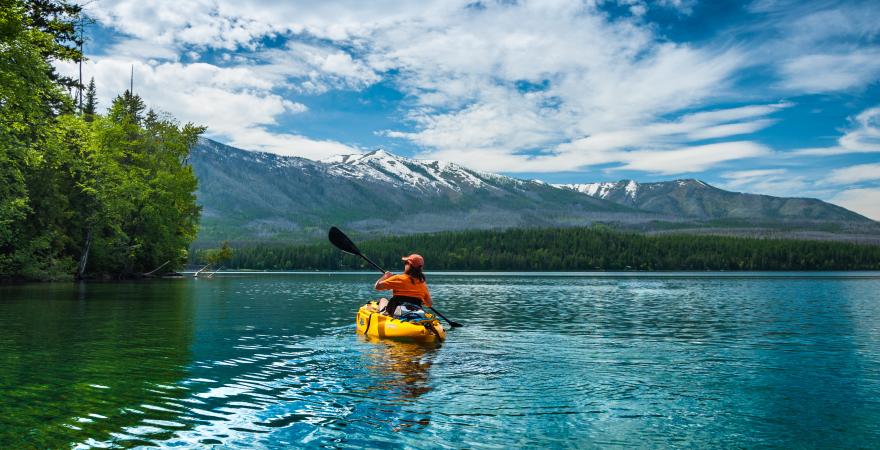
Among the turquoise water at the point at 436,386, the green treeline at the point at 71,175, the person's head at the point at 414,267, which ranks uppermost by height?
the green treeline at the point at 71,175

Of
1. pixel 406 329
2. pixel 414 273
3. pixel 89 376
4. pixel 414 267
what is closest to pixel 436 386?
pixel 406 329

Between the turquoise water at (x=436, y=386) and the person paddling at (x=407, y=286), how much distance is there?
1.83 metres

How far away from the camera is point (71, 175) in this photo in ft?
212

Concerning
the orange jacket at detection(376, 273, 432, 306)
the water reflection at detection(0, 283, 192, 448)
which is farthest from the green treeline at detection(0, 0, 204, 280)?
the orange jacket at detection(376, 273, 432, 306)

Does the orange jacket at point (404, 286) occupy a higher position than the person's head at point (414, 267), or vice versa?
the person's head at point (414, 267)

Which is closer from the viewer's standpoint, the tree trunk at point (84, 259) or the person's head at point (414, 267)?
the person's head at point (414, 267)

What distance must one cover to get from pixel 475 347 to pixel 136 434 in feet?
43.4

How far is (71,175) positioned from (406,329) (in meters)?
56.9

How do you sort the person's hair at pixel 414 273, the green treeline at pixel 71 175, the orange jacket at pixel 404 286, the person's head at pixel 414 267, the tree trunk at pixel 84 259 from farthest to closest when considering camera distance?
the tree trunk at pixel 84 259 → the green treeline at pixel 71 175 → the person's hair at pixel 414 273 → the person's head at pixel 414 267 → the orange jacket at pixel 404 286

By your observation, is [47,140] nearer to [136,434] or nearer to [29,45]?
[29,45]

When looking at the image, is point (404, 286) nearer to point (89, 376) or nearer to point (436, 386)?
point (436, 386)

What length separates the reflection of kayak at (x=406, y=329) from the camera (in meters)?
22.2

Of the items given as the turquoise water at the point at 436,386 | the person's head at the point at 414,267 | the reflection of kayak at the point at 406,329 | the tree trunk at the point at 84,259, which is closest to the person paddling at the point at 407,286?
the person's head at the point at 414,267

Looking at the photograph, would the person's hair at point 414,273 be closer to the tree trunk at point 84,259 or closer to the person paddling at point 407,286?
the person paddling at point 407,286
